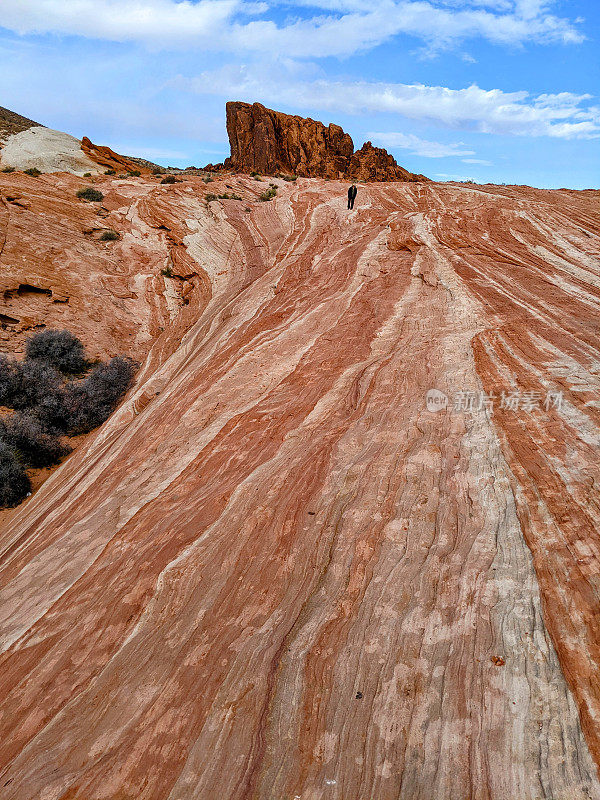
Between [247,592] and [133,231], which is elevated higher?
[133,231]

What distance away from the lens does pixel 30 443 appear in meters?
10.9

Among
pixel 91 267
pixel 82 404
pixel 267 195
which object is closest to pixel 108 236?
pixel 91 267

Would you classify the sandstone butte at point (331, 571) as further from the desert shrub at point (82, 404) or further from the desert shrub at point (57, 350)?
the desert shrub at point (57, 350)

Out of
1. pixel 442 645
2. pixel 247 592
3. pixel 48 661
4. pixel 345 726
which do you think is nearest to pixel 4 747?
pixel 48 661

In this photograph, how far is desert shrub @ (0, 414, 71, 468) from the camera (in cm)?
1085

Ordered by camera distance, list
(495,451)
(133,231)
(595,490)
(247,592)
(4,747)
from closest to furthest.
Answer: (4,747) < (247,592) < (595,490) < (495,451) < (133,231)

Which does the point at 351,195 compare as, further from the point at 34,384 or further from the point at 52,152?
the point at 52,152

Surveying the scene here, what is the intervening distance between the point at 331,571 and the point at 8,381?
37.1ft

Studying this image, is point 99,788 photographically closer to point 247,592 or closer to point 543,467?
point 247,592

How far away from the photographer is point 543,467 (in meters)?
5.00

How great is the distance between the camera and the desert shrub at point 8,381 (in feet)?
40.0

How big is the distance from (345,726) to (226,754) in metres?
0.75

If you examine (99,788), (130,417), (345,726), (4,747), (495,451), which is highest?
(495,451)

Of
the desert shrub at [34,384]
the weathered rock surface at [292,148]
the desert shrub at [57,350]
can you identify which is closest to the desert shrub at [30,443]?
the desert shrub at [34,384]
